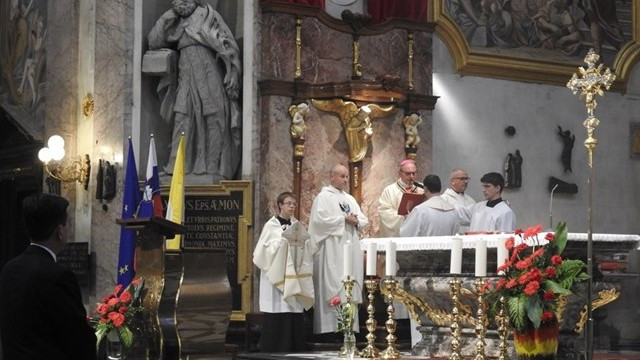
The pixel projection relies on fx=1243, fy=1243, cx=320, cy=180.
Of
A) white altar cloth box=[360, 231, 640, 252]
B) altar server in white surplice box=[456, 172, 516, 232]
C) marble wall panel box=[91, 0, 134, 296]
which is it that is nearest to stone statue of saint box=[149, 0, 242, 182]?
marble wall panel box=[91, 0, 134, 296]

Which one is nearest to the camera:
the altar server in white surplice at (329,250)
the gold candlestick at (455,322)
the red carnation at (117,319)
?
the red carnation at (117,319)

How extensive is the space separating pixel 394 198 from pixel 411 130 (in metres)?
1.13

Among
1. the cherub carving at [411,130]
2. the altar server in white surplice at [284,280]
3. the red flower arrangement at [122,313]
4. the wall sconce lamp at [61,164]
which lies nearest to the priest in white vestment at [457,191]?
the cherub carving at [411,130]

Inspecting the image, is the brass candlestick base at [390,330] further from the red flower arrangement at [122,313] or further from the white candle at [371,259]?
the red flower arrangement at [122,313]

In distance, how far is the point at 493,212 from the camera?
13.0 metres

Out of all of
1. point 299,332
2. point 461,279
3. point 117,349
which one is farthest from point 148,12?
point 117,349

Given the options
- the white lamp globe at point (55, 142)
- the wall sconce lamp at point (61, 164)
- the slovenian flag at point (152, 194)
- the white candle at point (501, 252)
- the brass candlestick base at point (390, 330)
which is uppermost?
the white lamp globe at point (55, 142)

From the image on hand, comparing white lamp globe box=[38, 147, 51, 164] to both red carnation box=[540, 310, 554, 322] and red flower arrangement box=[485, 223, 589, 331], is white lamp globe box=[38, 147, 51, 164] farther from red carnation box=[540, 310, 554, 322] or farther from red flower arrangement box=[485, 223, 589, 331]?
red carnation box=[540, 310, 554, 322]

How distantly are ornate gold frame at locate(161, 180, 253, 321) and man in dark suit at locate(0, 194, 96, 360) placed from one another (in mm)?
8998

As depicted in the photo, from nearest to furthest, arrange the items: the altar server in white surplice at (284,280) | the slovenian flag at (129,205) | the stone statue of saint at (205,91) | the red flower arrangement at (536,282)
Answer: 1. the red flower arrangement at (536,282)
2. the altar server in white surplice at (284,280)
3. the slovenian flag at (129,205)
4. the stone statue of saint at (205,91)

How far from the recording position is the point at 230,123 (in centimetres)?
1495

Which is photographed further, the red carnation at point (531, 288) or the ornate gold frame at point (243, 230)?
the ornate gold frame at point (243, 230)

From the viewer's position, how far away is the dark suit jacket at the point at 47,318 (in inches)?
209

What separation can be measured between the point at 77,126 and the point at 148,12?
190 cm
